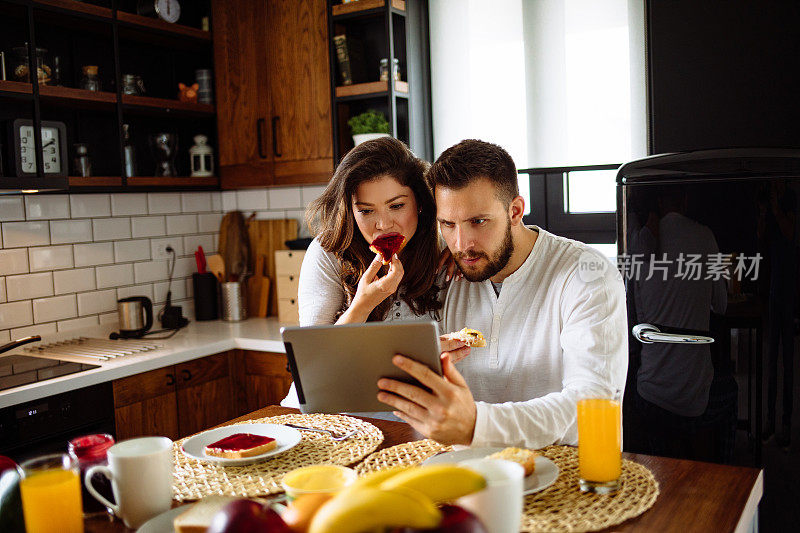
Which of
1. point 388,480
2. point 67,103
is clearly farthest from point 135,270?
point 388,480

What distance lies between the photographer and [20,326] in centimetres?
312

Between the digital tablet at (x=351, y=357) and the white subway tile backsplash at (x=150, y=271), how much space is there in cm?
241

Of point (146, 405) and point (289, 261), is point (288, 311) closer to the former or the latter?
point (289, 261)

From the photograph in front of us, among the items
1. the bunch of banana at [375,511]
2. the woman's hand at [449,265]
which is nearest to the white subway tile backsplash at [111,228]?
the woman's hand at [449,265]

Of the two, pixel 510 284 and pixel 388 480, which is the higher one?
pixel 510 284

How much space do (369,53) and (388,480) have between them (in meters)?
2.87

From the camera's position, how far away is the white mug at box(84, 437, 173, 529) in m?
1.18

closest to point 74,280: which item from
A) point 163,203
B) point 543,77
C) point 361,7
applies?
point 163,203

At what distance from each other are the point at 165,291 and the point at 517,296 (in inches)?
91.9

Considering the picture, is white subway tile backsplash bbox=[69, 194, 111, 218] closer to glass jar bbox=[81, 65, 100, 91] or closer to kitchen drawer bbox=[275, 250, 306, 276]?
glass jar bbox=[81, 65, 100, 91]

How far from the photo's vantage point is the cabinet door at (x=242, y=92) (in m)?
3.61

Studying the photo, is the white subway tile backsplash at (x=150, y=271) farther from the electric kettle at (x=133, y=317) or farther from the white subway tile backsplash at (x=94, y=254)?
the electric kettle at (x=133, y=317)

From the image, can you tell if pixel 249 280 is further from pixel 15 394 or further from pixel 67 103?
pixel 15 394

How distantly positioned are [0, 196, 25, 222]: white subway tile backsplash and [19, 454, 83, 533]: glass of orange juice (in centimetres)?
227
